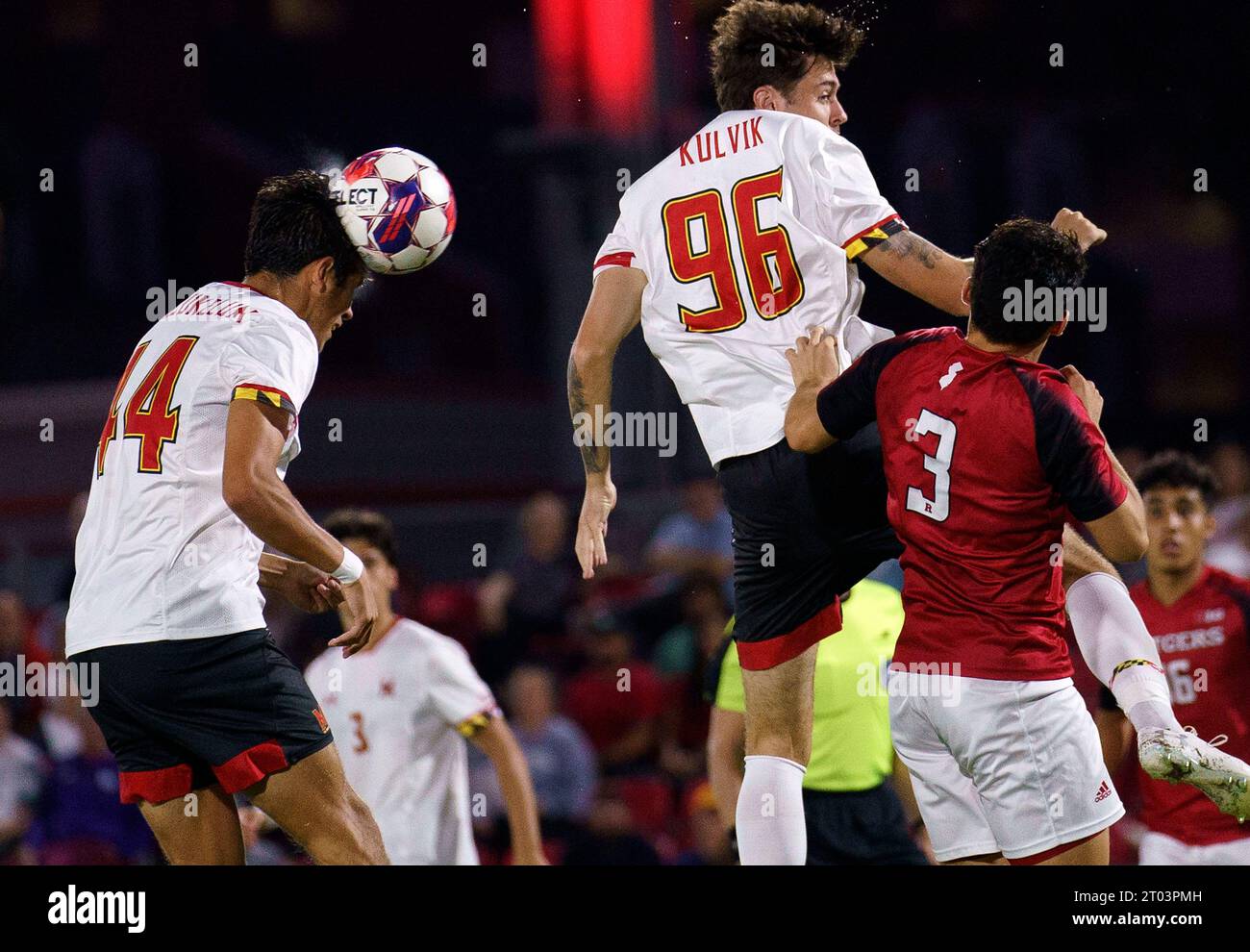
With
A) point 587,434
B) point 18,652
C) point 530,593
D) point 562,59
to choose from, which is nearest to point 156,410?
point 587,434

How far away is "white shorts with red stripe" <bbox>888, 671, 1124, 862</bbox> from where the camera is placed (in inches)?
151

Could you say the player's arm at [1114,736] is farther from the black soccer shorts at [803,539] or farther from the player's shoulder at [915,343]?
the player's shoulder at [915,343]

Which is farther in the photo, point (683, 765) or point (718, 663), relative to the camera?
point (683, 765)

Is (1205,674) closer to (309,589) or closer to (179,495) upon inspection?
(309,589)

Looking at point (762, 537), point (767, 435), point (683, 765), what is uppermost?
point (767, 435)

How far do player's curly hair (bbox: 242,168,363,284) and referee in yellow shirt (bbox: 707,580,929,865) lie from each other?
209 cm

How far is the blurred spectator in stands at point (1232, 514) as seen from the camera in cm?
827

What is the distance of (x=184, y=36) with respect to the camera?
1491cm

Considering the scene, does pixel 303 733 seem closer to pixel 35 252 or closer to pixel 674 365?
pixel 674 365

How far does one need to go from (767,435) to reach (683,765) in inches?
146

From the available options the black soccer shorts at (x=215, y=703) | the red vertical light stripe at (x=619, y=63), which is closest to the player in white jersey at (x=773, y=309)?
the black soccer shorts at (x=215, y=703)

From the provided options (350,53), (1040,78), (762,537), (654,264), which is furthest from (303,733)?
(350,53)

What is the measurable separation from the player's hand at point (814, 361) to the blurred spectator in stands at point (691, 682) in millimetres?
3702

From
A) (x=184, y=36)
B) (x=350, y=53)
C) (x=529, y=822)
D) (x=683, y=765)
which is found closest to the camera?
(x=529, y=822)
